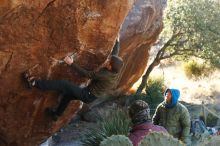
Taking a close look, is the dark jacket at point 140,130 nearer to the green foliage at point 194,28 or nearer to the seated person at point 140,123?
the seated person at point 140,123

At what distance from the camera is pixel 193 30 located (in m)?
20.0

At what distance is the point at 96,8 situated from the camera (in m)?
9.47

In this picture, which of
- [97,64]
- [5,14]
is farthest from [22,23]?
[97,64]

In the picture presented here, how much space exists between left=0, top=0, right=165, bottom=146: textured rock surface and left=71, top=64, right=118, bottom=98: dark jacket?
0.28m

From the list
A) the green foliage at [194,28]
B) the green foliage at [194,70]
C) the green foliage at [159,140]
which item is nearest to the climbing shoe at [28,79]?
the green foliage at [159,140]

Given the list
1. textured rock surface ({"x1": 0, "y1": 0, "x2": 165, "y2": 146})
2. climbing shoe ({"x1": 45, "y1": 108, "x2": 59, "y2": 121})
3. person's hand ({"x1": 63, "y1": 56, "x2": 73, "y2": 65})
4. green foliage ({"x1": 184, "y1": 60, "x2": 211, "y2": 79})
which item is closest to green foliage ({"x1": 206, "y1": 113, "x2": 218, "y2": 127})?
textured rock surface ({"x1": 0, "y1": 0, "x2": 165, "y2": 146})

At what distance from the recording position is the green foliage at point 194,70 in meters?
28.8

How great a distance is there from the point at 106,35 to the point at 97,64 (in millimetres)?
690

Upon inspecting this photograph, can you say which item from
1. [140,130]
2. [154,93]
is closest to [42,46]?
[140,130]

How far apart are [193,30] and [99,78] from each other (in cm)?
1088

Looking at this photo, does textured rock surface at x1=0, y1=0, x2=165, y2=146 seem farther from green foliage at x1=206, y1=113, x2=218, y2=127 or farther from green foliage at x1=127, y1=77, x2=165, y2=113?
green foliage at x1=127, y1=77, x2=165, y2=113

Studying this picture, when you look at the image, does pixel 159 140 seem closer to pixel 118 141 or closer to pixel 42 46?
pixel 118 141

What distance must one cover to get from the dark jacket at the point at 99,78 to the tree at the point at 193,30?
10352mm

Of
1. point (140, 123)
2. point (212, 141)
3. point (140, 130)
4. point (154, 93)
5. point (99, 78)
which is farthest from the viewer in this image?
point (154, 93)
